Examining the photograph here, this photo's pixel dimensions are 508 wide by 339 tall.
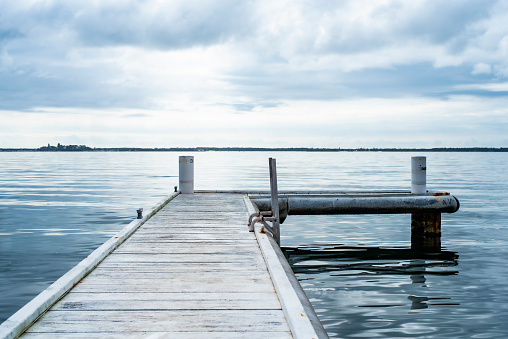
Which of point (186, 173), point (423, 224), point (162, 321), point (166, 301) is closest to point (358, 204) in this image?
point (423, 224)

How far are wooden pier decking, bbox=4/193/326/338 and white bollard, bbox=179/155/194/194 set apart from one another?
6.87 metres

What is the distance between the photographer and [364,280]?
33.6 feet

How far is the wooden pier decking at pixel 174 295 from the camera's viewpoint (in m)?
3.79

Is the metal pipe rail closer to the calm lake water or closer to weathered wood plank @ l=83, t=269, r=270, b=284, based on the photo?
the calm lake water

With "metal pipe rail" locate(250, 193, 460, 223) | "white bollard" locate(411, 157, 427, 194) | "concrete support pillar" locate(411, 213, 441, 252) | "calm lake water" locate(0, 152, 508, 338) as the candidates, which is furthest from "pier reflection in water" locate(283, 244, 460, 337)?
"white bollard" locate(411, 157, 427, 194)

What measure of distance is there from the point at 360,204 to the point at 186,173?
515 cm

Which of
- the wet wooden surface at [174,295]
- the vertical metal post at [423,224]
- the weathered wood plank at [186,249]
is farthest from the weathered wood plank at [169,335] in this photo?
the vertical metal post at [423,224]

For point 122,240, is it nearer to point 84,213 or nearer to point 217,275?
point 217,275

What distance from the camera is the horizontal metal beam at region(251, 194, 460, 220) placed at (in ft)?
41.9

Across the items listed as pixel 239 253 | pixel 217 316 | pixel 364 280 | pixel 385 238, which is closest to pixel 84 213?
pixel 385 238

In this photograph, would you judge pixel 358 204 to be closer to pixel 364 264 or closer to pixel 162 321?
pixel 364 264

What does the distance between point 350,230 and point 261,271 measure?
12.5m

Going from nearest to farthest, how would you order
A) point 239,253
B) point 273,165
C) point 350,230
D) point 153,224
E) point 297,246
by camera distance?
point 239,253 → point 273,165 → point 153,224 → point 297,246 → point 350,230

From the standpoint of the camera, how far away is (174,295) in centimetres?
463
